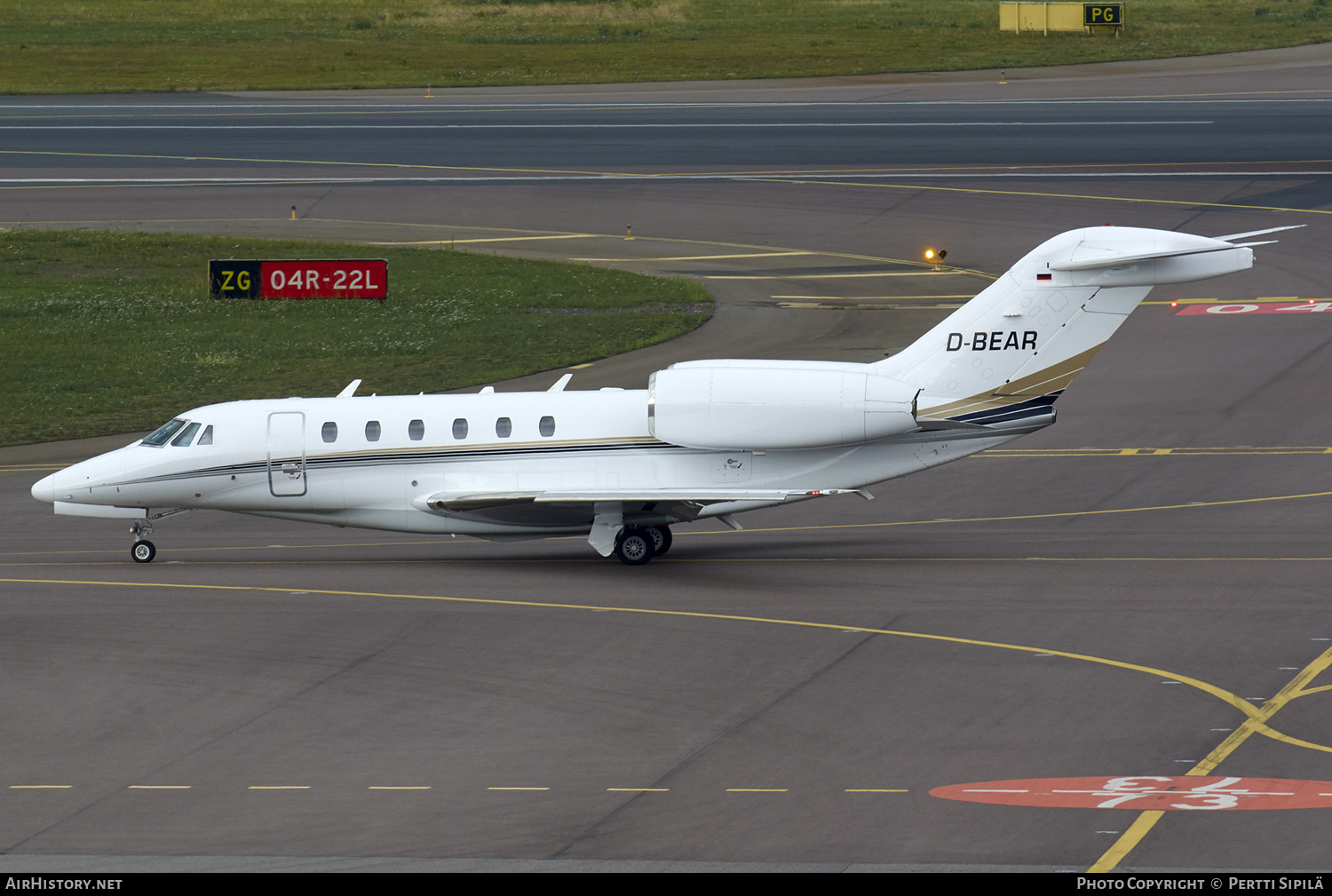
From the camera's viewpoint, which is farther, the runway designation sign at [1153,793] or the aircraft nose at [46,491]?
the aircraft nose at [46,491]

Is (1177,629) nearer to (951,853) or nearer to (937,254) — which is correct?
(951,853)

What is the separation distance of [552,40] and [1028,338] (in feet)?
277

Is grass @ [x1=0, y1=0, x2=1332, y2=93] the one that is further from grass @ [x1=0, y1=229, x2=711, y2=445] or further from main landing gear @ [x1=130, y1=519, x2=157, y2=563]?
main landing gear @ [x1=130, y1=519, x2=157, y2=563]

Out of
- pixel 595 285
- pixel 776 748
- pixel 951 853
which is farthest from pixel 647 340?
pixel 951 853

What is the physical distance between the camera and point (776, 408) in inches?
1142

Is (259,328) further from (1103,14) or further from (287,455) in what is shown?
(1103,14)

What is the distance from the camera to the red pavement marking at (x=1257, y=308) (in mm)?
49219

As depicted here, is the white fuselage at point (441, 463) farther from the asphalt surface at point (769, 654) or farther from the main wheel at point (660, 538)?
the asphalt surface at point (769, 654)

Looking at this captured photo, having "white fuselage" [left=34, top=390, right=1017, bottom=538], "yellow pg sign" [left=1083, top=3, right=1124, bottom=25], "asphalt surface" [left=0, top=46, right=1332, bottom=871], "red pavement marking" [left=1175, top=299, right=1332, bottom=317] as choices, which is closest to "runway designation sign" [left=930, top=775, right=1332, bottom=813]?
"asphalt surface" [left=0, top=46, right=1332, bottom=871]

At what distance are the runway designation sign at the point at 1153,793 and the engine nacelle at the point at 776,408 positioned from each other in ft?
35.2

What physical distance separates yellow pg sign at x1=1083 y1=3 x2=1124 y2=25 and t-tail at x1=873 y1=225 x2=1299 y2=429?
7662 cm

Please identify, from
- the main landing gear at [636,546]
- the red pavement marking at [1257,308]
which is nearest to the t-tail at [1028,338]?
the main landing gear at [636,546]

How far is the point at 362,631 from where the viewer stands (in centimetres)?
2591

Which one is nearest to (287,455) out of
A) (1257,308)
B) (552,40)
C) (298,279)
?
(298,279)
